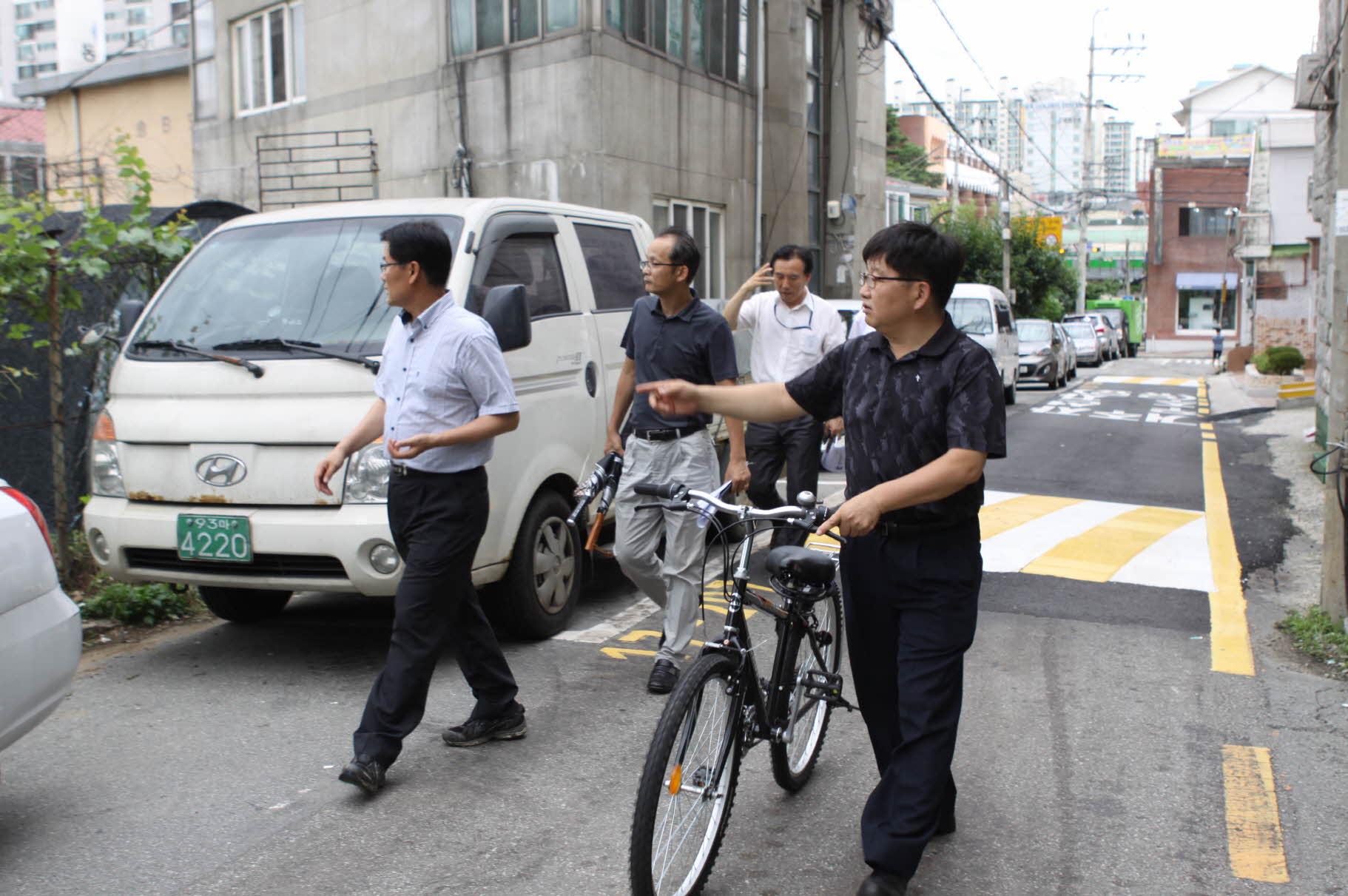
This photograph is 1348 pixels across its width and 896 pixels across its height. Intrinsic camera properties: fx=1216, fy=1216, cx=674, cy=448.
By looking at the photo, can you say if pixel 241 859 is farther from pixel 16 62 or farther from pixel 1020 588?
pixel 16 62

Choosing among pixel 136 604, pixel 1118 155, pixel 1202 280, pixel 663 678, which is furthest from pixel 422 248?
pixel 1118 155

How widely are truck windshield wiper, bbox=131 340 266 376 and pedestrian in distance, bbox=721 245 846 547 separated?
2.45 meters

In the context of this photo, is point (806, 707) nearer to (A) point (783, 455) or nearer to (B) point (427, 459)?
(B) point (427, 459)

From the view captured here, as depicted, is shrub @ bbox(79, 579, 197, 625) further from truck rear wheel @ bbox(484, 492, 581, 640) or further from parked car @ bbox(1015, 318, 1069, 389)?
parked car @ bbox(1015, 318, 1069, 389)

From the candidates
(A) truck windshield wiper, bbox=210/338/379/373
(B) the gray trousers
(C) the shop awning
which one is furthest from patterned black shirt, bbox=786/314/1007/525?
(C) the shop awning

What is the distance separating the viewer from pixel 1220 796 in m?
4.20

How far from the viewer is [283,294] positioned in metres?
5.68

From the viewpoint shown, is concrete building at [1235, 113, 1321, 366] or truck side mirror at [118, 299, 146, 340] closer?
truck side mirror at [118, 299, 146, 340]

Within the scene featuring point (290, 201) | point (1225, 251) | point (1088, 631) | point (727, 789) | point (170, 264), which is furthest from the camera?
point (1225, 251)

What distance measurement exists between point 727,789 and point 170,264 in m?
5.10

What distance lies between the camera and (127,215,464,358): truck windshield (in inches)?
215

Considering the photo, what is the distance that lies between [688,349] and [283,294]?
1927 mm

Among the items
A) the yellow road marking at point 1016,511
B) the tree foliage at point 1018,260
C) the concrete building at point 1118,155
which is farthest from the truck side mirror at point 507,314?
the concrete building at point 1118,155

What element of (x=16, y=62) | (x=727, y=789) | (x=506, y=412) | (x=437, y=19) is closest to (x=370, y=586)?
(x=506, y=412)
